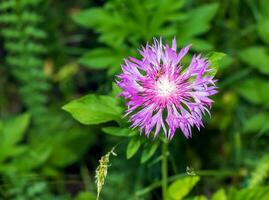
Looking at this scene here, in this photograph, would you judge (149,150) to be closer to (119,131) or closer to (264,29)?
(119,131)

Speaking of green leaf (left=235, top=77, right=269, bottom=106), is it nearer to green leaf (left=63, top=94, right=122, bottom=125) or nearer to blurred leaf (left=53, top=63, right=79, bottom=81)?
blurred leaf (left=53, top=63, right=79, bottom=81)

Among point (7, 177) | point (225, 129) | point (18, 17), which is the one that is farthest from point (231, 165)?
point (18, 17)

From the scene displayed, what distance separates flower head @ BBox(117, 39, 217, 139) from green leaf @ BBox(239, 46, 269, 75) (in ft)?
4.12

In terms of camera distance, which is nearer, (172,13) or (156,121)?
(156,121)

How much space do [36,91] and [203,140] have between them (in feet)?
3.74

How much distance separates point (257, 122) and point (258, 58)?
38cm

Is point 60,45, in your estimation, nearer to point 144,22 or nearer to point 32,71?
point 32,71

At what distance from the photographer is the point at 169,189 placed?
2533mm

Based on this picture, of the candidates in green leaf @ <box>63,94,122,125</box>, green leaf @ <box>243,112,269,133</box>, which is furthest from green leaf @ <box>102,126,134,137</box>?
green leaf @ <box>243,112,269,133</box>

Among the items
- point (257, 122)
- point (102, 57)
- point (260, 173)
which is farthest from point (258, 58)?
point (102, 57)

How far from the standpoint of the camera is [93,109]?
7.42ft

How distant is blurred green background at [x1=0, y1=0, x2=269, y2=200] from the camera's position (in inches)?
119

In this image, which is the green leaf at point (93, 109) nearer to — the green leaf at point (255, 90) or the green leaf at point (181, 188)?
the green leaf at point (181, 188)

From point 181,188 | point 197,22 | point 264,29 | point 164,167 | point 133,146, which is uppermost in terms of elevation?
point 197,22
